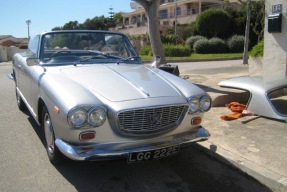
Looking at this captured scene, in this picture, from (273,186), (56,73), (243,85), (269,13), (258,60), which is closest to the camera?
(273,186)

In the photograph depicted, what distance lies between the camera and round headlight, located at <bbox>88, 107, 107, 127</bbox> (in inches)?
128

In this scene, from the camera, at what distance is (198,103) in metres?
3.80

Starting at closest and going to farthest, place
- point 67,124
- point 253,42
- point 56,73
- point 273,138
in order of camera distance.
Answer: point 67,124 < point 56,73 < point 273,138 < point 253,42

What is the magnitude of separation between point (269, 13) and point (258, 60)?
2405 mm

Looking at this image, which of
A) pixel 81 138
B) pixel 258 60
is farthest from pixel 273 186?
pixel 258 60

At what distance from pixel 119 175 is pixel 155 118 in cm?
87

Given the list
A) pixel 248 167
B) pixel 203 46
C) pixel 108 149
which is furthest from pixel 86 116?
pixel 203 46

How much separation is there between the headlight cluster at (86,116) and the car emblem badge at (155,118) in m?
0.50

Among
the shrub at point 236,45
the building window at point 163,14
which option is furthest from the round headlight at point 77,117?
the building window at point 163,14

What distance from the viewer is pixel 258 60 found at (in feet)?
32.6

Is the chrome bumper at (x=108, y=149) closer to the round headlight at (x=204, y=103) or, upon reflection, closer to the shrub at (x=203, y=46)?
the round headlight at (x=204, y=103)

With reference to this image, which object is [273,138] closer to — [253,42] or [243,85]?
[243,85]

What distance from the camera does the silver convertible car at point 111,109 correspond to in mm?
3256

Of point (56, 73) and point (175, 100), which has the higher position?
point (56, 73)
